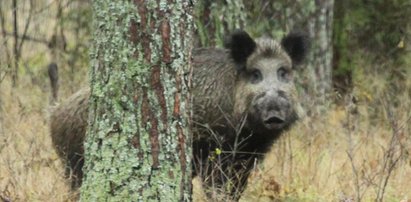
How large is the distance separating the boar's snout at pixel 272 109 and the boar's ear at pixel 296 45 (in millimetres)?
608

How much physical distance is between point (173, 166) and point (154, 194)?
0.17 m

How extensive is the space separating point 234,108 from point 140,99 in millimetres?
2511

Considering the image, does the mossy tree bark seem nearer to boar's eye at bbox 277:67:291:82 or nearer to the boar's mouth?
the boar's mouth

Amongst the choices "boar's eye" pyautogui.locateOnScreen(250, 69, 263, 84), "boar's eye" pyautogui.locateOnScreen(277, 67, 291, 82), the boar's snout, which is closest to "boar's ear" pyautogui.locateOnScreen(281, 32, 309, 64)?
"boar's eye" pyautogui.locateOnScreen(277, 67, 291, 82)

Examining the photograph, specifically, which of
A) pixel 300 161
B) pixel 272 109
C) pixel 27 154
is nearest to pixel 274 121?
pixel 272 109

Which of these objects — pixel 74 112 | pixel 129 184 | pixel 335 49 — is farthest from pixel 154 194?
pixel 335 49

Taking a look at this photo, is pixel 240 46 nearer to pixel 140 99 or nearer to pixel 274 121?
pixel 274 121

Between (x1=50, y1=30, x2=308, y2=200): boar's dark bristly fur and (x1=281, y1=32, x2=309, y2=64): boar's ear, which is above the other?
(x1=281, y1=32, x2=309, y2=64): boar's ear

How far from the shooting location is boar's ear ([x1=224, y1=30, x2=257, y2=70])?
23.2 ft

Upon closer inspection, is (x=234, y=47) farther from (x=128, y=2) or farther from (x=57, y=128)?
(x=128, y=2)

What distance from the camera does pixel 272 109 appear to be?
6602mm

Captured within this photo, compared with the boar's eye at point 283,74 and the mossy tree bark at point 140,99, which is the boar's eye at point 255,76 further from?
the mossy tree bark at point 140,99

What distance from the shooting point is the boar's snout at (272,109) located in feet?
21.5

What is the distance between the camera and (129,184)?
185 inches
